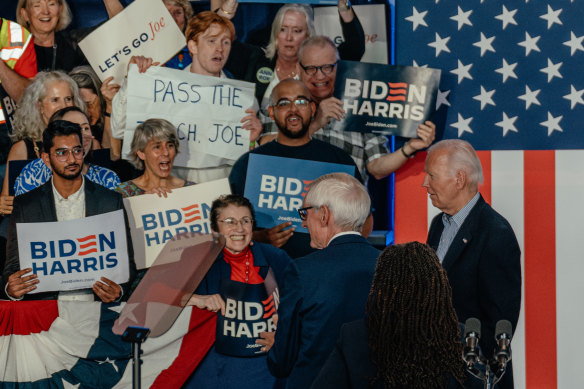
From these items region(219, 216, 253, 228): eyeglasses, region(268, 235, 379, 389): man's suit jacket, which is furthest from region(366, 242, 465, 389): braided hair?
region(219, 216, 253, 228): eyeglasses

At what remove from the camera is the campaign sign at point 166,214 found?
4707mm

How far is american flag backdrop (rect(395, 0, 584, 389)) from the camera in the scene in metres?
4.75

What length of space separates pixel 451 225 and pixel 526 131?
4.54ft

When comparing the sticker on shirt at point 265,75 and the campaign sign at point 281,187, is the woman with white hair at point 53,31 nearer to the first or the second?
the sticker on shirt at point 265,75

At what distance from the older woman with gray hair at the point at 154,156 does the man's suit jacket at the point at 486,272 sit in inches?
74.6

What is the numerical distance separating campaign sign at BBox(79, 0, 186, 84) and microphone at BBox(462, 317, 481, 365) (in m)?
3.43

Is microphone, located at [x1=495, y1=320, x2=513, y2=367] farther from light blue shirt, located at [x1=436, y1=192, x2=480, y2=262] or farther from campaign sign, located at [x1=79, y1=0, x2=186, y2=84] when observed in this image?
campaign sign, located at [x1=79, y1=0, x2=186, y2=84]

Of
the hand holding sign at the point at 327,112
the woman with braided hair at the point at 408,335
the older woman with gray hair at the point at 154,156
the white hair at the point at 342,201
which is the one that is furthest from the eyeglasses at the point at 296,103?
the woman with braided hair at the point at 408,335

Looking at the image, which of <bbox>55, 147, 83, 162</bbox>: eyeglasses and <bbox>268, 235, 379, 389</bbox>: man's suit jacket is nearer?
<bbox>268, 235, 379, 389</bbox>: man's suit jacket

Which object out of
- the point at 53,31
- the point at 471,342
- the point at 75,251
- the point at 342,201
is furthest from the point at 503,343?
the point at 53,31

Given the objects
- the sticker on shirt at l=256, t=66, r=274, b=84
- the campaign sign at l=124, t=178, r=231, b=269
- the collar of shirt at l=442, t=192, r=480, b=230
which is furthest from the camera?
the sticker on shirt at l=256, t=66, r=274, b=84

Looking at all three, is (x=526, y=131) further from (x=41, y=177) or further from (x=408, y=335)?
(x=408, y=335)

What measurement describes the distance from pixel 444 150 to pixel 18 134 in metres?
2.70

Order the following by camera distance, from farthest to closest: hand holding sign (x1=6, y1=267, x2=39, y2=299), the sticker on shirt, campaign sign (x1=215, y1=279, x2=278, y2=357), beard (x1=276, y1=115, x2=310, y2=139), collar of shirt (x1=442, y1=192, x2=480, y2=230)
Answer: the sticker on shirt < beard (x1=276, y1=115, x2=310, y2=139) < hand holding sign (x1=6, y1=267, x2=39, y2=299) < campaign sign (x1=215, y1=279, x2=278, y2=357) < collar of shirt (x1=442, y1=192, x2=480, y2=230)
